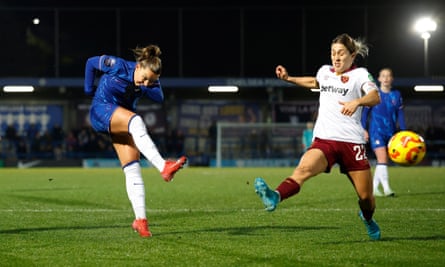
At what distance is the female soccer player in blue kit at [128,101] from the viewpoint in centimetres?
767

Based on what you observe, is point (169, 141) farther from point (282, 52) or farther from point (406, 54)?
point (406, 54)

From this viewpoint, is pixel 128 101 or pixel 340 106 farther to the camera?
pixel 128 101

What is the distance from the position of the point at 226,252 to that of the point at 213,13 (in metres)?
36.9

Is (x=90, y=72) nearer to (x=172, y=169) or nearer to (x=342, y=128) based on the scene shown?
(x=172, y=169)

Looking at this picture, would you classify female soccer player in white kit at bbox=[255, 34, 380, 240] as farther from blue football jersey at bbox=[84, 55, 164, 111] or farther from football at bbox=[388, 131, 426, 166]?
football at bbox=[388, 131, 426, 166]

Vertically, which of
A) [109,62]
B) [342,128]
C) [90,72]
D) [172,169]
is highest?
[109,62]

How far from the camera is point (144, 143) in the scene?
7391 mm

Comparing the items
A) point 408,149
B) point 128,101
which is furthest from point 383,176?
point 128,101

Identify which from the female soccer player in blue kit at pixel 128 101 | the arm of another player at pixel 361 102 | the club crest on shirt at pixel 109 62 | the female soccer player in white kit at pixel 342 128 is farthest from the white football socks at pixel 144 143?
the arm of another player at pixel 361 102

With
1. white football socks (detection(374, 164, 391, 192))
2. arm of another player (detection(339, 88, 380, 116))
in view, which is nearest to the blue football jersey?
arm of another player (detection(339, 88, 380, 116))

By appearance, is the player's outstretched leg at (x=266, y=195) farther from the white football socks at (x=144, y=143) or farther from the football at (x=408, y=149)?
the football at (x=408, y=149)

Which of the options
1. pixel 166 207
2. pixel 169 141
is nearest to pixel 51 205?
pixel 166 207

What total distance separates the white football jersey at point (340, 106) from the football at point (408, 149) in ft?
12.2

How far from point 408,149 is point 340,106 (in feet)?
12.8
